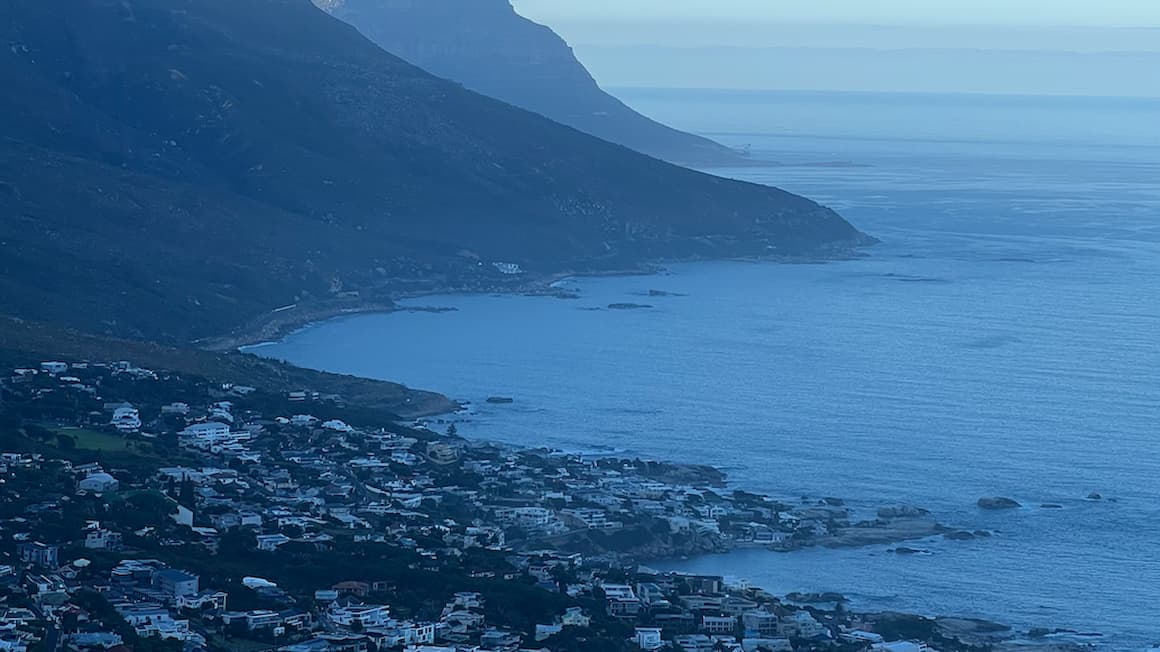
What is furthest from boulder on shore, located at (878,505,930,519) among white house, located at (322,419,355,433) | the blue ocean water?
white house, located at (322,419,355,433)

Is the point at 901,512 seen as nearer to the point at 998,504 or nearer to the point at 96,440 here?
the point at 998,504

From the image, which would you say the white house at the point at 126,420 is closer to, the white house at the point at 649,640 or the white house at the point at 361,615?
the white house at the point at 361,615

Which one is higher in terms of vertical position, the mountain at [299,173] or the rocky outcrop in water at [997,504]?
the mountain at [299,173]

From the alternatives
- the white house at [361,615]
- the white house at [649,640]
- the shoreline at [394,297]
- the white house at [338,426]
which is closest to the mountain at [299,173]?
the shoreline at [394,297]

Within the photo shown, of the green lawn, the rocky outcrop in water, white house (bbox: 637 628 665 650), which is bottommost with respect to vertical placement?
white house (bbox: 637 628 665 650)

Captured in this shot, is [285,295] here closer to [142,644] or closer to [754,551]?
[754,551]

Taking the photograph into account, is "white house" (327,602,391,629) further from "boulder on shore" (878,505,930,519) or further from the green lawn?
"boulder on shore" (878,505,930,519)
